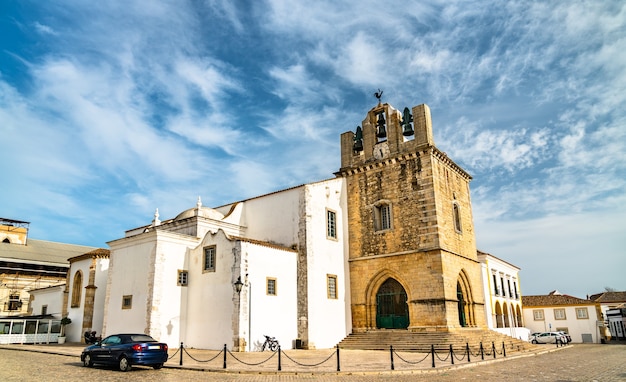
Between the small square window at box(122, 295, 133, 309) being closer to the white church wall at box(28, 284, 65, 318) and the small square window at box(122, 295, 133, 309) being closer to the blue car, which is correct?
the blue car

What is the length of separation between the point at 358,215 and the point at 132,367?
15.4 metres

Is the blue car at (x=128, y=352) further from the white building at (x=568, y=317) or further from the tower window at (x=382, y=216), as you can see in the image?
the white building at (x=568, y=317)

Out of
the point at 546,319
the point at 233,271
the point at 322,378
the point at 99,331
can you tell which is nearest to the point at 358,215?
the point at 233,271

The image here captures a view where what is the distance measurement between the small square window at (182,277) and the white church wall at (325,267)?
20.8 feet

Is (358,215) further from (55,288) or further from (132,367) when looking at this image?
(55,288)

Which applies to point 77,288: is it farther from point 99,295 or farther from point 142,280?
point 142,280

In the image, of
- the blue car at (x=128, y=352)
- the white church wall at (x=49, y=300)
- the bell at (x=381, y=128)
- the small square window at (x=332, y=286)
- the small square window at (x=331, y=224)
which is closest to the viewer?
the blue car at (x=128, y=352)

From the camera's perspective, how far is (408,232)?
24.5m

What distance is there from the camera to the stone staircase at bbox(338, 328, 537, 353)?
2086cm

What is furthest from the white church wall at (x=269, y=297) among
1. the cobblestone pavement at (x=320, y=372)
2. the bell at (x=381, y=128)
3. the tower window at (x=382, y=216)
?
the bell at (x=381, y=128)

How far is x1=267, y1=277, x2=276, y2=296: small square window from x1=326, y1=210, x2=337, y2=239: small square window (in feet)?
15.9

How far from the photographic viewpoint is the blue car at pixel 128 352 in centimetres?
1402

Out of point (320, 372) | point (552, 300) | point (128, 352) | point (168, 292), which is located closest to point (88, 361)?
point (128, 352)

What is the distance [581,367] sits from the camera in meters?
16.7
